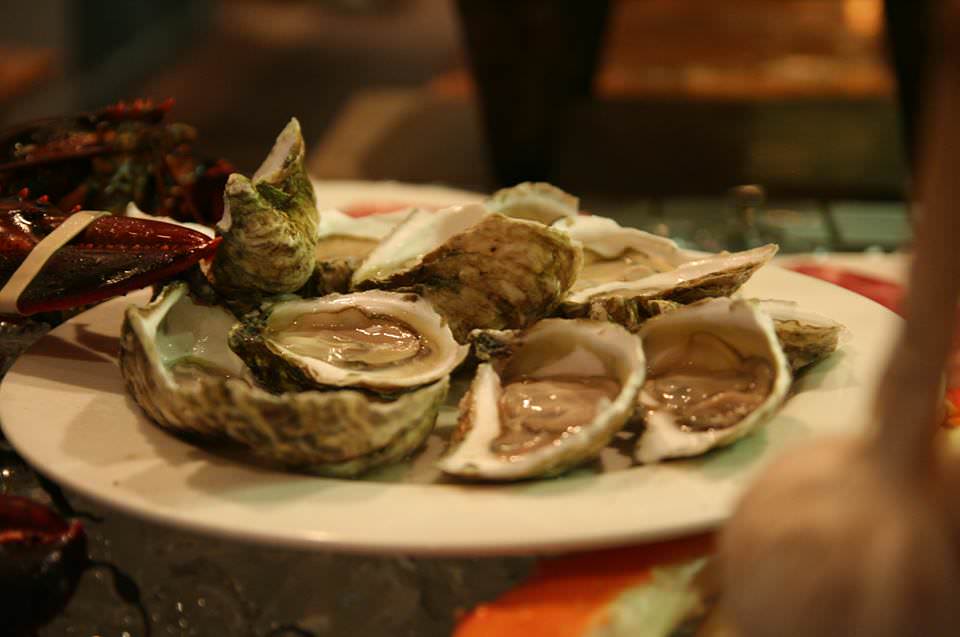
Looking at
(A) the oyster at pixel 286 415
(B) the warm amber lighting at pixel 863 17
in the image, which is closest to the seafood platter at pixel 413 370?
(A) the oyster at pixel 286 415

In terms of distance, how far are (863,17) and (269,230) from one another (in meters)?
2.48

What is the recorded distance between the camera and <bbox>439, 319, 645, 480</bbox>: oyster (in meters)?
0.60

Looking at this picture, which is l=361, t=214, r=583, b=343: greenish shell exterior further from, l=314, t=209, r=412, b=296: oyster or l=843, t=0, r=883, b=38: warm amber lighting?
l=843, t=0, r=883, b=38: warm amber lighting

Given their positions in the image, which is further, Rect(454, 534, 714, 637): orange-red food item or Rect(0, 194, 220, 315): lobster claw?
Rect(0, 194, 220, 315): lobster claw

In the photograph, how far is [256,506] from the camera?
58cm

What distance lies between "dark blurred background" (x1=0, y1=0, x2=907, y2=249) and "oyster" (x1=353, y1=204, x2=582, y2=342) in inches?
32.8

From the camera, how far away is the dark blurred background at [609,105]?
6.49ft

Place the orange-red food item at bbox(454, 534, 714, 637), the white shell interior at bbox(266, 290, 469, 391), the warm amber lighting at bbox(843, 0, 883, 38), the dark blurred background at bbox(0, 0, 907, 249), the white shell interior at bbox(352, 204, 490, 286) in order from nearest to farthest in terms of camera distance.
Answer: the orange-red food item at bbox(454, 534, 714, 637), the white shell interior at bbox(266, 290, 469, 391), the white shell interior at bbox(352, 204, 490, 286), the dark blurred background at bbox(0, 0, 907, 249), the warm amber lighting at bbox(843, 0, 883, 38)

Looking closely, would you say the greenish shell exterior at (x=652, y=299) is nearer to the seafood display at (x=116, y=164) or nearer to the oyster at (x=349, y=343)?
the oyster at (x=349, y=343)

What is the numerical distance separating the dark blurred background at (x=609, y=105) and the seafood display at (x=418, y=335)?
0.82 meters

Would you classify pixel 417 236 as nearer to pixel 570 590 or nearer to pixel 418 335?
pixel 418 335

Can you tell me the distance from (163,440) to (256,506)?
118 mm

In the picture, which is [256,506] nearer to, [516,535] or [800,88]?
[516,535]

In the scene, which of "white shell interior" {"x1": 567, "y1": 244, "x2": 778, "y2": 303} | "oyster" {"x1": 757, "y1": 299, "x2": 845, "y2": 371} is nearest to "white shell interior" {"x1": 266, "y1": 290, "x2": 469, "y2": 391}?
"white shell interior" {"x1": 567, "y1": 244, "x2": 778, "y2": 303}
